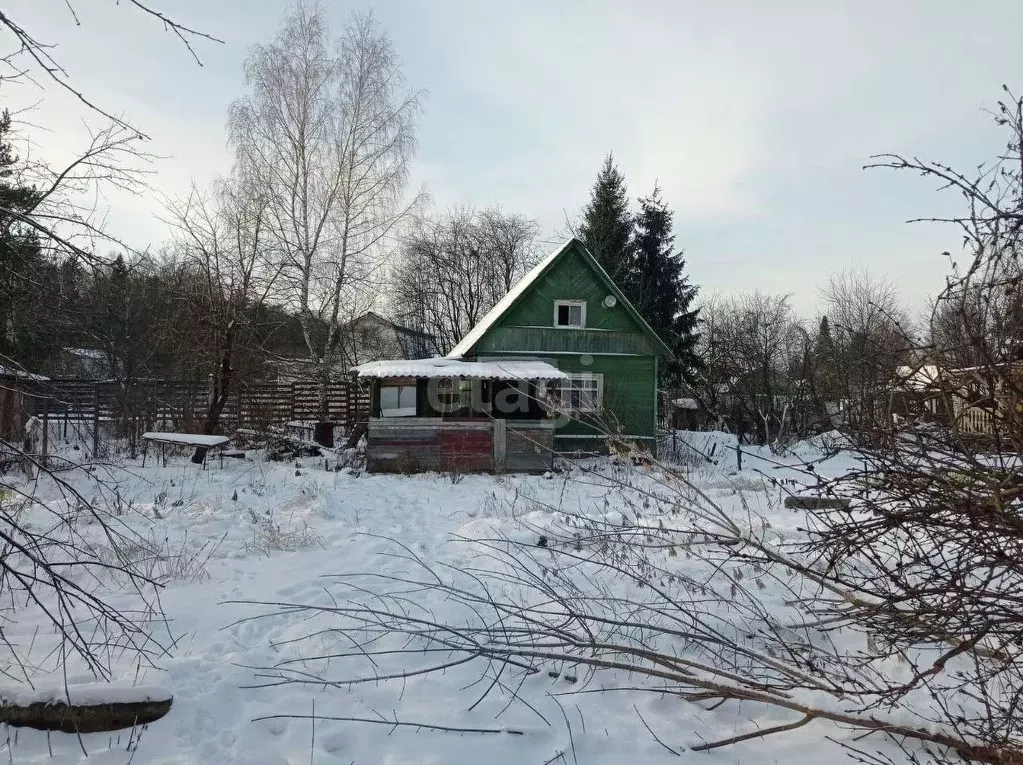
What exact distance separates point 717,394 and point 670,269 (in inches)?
212

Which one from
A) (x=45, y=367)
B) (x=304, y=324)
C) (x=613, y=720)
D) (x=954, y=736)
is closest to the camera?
(x=954, y=736)

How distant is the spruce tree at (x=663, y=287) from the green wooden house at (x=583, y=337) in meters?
7.75

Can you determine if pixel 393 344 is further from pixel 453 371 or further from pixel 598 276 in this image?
pixel 453 371

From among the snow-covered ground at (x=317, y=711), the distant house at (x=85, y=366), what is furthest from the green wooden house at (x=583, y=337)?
the snow-covered ground at (x=317, y=711)

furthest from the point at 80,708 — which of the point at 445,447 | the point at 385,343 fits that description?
the point at 385,343

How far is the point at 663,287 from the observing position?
1008 inches

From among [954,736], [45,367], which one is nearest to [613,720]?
[954,736]

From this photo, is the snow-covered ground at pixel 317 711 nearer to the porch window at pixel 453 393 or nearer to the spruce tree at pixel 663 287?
the porch window at pixel 453 393

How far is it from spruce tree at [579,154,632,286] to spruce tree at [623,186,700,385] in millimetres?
469

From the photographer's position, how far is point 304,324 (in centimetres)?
1786

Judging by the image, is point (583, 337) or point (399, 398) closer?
point (583, 337)

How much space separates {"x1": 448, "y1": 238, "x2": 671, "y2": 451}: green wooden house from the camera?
17578mm

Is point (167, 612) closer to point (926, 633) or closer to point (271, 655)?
point (271, 655)

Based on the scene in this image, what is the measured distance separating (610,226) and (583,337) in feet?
32.3
